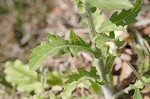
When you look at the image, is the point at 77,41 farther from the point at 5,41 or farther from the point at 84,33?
the point at 5,41

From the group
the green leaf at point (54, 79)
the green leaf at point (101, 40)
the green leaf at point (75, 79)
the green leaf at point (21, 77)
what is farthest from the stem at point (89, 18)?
the green leaf at point (21, 77)

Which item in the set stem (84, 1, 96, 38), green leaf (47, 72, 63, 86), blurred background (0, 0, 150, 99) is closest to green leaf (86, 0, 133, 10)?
stem (84, 1, 96, 38)

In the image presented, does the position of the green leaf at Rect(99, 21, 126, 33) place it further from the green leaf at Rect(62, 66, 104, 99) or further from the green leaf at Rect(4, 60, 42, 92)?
the green leaf at Rect(4, 60, 42, 92)

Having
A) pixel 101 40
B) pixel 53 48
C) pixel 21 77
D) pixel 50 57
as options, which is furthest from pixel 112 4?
pixel 50 57

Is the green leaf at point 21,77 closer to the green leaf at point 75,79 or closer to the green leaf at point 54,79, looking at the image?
the green leaf at point 54,79

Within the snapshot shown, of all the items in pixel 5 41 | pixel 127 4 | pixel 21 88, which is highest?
pixel 5 41

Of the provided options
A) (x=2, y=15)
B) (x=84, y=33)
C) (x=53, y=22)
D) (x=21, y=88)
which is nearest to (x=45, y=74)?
(x=21, y=88)
